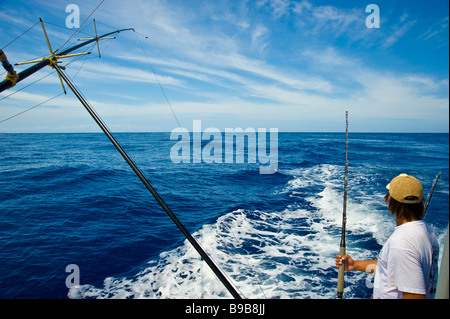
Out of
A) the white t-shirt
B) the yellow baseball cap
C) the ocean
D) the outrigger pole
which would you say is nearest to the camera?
the white t-shirt

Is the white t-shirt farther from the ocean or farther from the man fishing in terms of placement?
the ocean

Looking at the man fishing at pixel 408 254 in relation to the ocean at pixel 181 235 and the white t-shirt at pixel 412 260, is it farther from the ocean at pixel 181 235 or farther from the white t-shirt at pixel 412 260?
the ocean at pixel 181 235

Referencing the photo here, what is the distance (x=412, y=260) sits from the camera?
152cm

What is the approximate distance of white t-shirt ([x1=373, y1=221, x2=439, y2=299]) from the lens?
1.51m

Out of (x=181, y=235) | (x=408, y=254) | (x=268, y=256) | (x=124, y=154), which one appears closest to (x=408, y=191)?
(x=408, y=254)

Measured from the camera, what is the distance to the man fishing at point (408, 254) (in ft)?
4.98

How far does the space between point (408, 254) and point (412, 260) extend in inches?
1.7

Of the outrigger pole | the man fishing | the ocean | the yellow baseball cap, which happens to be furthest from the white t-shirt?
the ocean

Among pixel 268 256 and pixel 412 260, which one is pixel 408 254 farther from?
pixel 268 256

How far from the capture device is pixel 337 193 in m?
13.1

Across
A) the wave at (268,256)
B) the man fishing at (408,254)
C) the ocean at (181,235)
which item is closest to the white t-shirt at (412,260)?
the man fishing at (408,254)

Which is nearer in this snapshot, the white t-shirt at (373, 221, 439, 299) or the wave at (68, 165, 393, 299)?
the white t-shirt at (373, 221, 439, 299)

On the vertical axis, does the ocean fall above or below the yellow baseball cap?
below
